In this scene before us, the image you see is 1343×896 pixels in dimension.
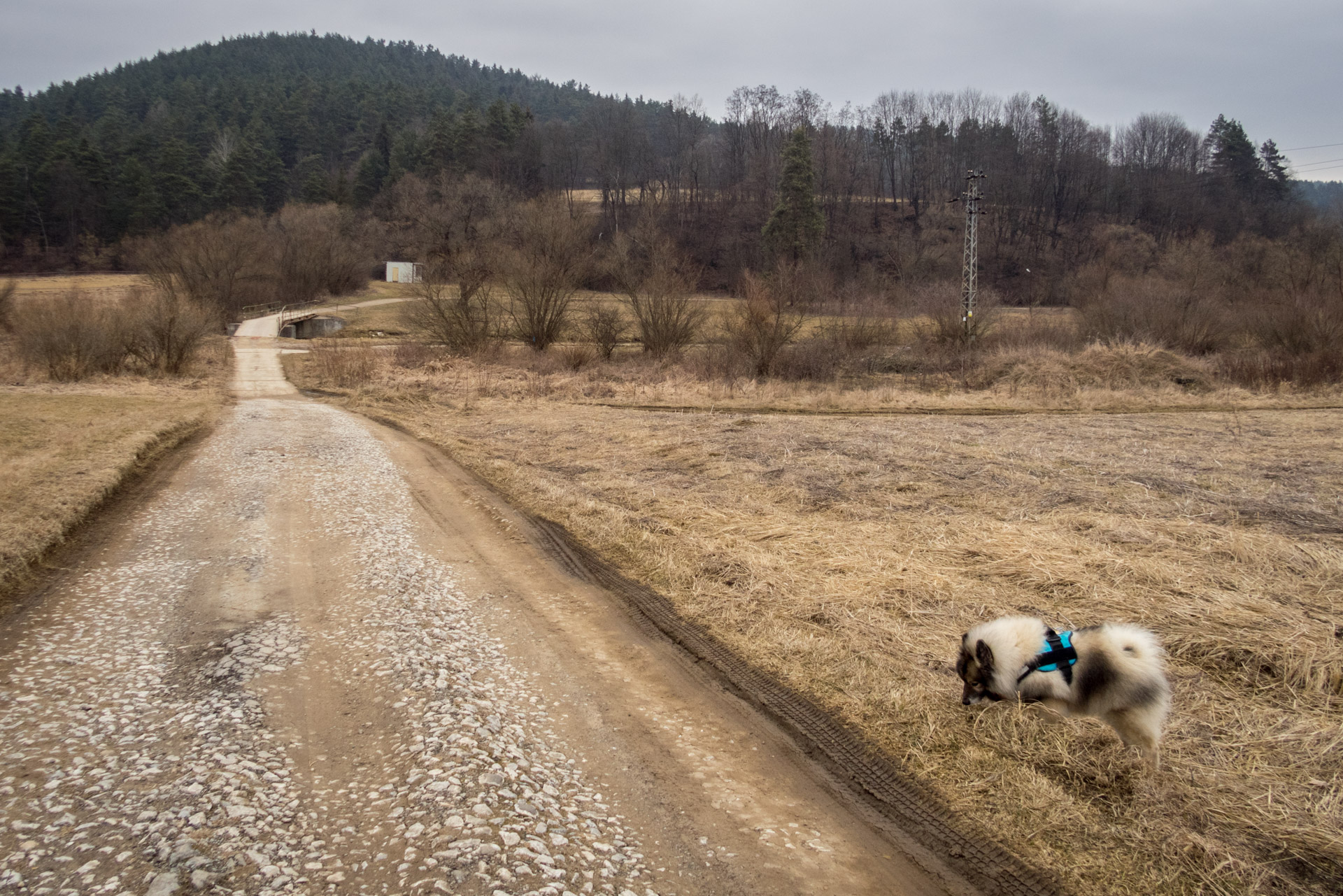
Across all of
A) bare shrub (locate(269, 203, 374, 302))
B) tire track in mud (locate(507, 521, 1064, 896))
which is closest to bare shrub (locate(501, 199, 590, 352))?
tire track in mud (locate(507, 521, 1064, 896))

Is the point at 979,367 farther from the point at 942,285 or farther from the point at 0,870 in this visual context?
the point at 0,870

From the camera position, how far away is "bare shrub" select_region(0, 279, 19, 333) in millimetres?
35750

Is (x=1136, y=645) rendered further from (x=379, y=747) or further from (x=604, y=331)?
(x=604, y=331)

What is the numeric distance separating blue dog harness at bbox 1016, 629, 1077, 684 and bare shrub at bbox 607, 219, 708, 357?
101ft

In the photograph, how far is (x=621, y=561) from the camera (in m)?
9.04

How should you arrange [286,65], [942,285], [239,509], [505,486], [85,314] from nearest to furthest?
[239,509]
[505,486]
[85,314]
[942,285]
[286,65]

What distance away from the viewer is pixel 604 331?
3578 centimetres

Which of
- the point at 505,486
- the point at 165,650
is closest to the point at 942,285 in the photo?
the point at 505,486

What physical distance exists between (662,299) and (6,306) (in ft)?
107

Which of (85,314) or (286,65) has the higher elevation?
(286,65)

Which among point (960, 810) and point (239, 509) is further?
point (239, 509)

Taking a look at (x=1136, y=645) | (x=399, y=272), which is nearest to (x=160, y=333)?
(x=1136, y=645)

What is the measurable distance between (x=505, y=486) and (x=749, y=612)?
648 centimetres

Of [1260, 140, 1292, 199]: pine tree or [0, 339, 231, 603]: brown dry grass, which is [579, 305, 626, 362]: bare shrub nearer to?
[0, 339, 231, 603]: brown dry grass
